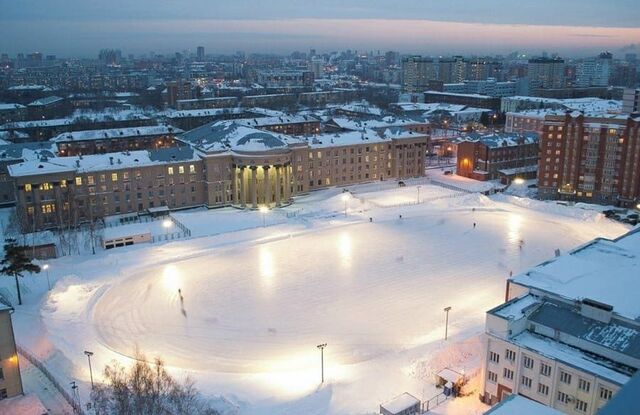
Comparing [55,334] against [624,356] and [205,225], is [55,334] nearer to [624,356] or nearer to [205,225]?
[205,225]

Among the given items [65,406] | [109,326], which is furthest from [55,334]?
[65,406]

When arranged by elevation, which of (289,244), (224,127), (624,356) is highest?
(224,127)

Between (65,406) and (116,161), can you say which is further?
(116,161)

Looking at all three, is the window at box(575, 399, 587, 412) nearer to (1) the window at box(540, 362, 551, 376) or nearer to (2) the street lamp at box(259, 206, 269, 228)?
(1) the window at box(540, 362, 551, 376)

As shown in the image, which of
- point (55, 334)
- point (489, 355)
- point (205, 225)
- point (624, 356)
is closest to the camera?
point (624, 356)

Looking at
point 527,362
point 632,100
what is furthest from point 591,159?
point 527,362

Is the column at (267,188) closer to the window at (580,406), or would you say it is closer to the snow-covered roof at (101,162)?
the snow-covered roof at (101,162)
